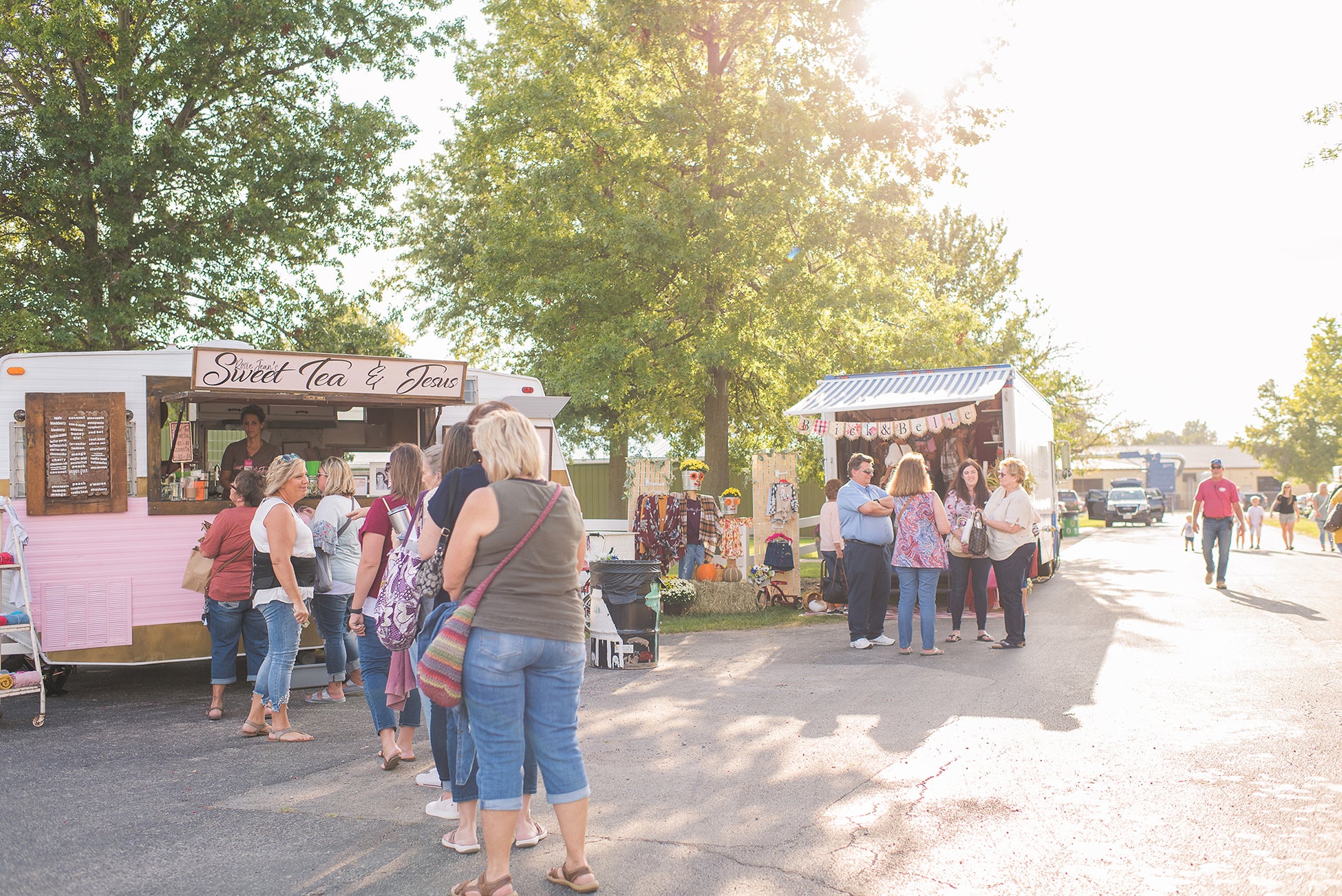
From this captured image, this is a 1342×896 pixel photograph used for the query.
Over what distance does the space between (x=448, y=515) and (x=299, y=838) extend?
1.86 m

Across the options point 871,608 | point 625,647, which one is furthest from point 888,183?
point 625,647

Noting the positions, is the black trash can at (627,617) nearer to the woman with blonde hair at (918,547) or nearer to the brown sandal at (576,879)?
the woman with blonde hair at (918,547)

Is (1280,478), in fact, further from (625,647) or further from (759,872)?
(759,872)

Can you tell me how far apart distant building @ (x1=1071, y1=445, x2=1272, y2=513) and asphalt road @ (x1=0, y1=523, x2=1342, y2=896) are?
44.4 m

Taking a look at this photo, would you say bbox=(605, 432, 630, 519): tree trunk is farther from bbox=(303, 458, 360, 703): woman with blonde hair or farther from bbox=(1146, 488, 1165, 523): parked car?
bbox=(1146, 488, 1165, 523): parked car

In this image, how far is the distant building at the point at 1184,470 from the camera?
65188mm

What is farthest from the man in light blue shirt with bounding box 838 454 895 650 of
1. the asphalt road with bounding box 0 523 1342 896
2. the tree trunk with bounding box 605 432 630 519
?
the tree trunk with bounding box 605 432 630 519

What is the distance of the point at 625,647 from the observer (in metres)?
9.53

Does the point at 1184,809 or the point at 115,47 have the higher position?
the point at 115,47

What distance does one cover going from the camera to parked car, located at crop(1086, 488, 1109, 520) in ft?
154

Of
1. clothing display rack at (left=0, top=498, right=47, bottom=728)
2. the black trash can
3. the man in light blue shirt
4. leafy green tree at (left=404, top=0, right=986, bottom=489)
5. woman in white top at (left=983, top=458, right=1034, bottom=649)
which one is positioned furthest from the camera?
leafy green tree at (left=404, top=0, right=986, bottom=489)

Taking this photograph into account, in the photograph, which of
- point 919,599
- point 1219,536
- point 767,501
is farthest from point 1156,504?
point 919,599

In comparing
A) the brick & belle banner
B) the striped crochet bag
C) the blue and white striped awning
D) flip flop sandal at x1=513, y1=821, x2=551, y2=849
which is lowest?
flip flop sandal at x1=513, y1=821, x2=551, y2=849

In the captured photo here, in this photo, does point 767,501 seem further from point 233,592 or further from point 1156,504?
point 1156,504
